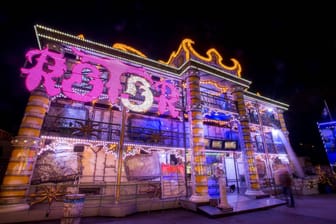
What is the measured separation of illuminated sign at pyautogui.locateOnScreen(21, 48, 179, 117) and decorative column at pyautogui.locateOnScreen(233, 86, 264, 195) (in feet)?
21.7

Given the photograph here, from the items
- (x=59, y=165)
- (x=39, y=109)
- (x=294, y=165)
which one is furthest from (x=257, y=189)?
(x=39, y=109)

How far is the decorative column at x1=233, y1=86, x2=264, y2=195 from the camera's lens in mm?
13111

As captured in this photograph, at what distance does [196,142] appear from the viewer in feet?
38.4

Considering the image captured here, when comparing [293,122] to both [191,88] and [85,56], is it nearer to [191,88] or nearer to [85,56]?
[191,88]

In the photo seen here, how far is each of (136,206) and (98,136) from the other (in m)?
4.79

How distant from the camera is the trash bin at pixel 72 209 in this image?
5391 millimetres

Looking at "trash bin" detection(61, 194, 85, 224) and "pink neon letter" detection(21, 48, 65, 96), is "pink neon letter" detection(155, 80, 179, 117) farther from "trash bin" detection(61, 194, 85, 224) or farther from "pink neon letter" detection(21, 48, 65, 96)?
"trash bin" detection(61, 194, 85, 224)

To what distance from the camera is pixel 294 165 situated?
61.3 ft

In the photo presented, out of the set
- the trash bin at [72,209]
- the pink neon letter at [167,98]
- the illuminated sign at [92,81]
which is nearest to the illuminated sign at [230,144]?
the pink neon letter at [167,98]

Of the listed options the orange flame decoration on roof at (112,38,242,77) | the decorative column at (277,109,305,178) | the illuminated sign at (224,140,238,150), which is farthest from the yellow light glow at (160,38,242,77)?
the decorative column at (277,109,305,178)

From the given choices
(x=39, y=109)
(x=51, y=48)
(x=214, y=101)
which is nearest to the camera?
(x=39, y=109)

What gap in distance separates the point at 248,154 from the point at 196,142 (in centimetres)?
552

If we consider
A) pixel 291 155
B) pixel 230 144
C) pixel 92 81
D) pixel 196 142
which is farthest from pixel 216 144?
pixel 291 155

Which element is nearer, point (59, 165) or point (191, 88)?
point (59, 165)
